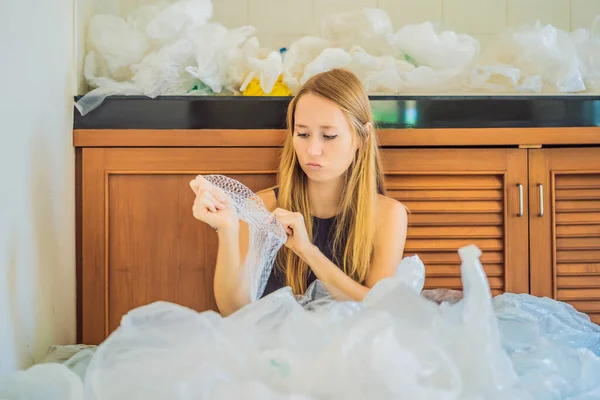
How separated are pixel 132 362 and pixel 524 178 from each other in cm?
108

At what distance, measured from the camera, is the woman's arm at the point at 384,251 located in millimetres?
1472

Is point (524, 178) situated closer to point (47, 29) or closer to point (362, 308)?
point (362, 308)

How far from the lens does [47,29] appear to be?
1472mm

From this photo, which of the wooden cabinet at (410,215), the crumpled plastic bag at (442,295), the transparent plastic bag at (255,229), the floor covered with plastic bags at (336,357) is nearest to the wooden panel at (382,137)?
the wooden cabinet at (410,215)

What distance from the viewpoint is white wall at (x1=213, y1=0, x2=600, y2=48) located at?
2119 mm

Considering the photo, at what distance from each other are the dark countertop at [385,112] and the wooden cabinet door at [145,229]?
66mm

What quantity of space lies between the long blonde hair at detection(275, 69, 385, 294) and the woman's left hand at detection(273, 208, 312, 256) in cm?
13

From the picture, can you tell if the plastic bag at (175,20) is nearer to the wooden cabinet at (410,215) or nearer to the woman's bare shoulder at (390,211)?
the wooden cabinet at (410,215)

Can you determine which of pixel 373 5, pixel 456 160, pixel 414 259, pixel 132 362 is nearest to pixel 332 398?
pixel 132 362

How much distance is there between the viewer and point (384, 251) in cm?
156

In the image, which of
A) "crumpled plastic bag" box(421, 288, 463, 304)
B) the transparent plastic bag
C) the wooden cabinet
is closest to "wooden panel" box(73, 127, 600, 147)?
the wooden cabinet

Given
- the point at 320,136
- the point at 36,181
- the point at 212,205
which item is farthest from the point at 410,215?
the point at 36,181

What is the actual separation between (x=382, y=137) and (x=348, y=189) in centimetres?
16

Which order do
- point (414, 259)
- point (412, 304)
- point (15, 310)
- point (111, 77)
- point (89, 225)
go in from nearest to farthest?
point (412, 304) → point (15, 310) → point (414, 259) → point (89, 225) → point (111, 77)
